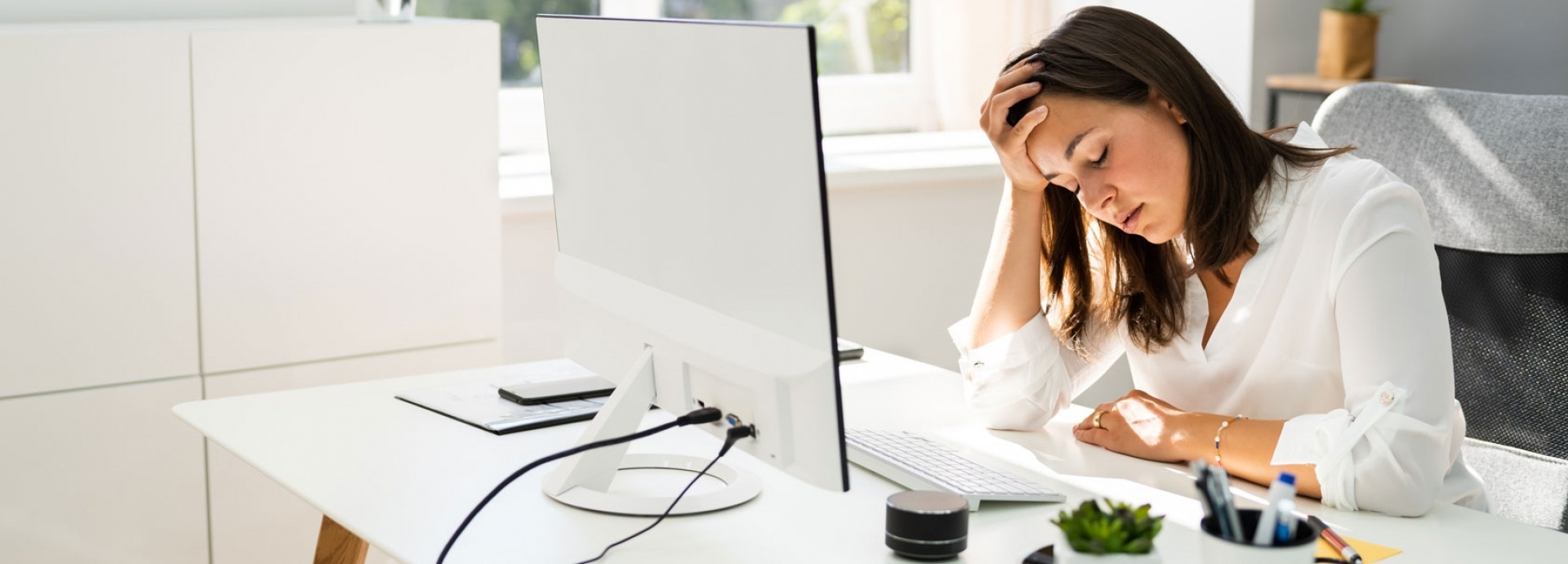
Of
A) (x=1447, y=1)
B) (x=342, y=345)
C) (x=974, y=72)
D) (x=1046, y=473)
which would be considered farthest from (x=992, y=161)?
(x=1046, y=473)

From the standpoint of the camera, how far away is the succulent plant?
3.22 ft

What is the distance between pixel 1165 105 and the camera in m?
1.56

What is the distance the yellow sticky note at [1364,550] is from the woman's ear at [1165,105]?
1.66 ft

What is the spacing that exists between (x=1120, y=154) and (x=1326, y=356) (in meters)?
0.31

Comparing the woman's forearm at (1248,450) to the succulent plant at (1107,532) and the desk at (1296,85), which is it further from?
the desk at (1296,85)

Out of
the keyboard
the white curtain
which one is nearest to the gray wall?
the white curtain

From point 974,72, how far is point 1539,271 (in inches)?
68.0

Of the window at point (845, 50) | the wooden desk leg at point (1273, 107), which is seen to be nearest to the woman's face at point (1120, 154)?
the window at point (845, 50)

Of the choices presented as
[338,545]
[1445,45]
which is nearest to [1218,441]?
[338,545]

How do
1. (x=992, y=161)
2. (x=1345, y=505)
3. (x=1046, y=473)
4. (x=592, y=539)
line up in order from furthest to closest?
(x=992, y=161) → (x=1046, y=473) → (x=1345, y=505) → (x=592, y=539)

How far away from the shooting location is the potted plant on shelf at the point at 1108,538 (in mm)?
979

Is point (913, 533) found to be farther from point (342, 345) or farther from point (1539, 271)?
point (342, 345)

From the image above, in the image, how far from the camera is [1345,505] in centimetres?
134

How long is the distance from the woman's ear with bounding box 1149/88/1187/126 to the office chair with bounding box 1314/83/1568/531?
59 cm
